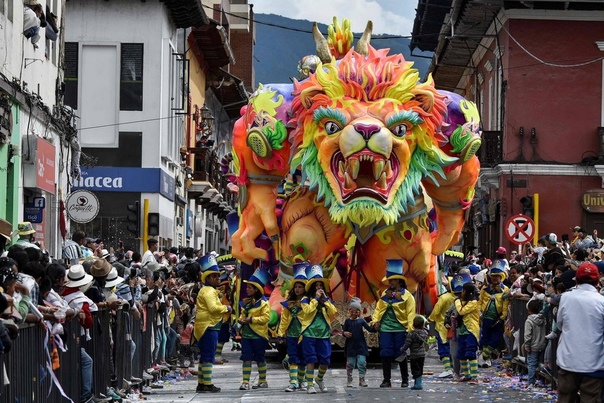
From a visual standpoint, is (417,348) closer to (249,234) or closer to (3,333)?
(249,234)

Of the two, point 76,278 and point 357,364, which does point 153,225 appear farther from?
point 76,278

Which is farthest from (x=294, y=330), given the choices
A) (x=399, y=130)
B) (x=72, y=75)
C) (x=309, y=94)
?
(x=72, y=75)

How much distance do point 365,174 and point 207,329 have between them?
13.2 ft

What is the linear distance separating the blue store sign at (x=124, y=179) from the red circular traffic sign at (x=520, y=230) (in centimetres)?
1482

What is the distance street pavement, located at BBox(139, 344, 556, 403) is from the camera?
19328 millimetres

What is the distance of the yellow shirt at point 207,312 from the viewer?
68.2 feet

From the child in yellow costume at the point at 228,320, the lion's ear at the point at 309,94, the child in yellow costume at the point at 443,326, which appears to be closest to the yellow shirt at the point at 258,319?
the child in yellow costume at the point at 443,326

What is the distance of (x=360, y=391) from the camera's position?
20.3 m

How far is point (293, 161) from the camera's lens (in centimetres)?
2444

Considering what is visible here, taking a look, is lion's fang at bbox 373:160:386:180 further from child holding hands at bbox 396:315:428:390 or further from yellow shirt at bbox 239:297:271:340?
yellow shirt at bbox 239:297:271:340

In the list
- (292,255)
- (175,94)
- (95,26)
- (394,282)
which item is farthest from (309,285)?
(175,94)

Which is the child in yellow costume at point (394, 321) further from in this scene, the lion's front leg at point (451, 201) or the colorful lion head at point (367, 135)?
the lion's front leg at point (451, 201)

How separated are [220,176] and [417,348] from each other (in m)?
41.4

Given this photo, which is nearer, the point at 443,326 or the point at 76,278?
the point at 76,278
